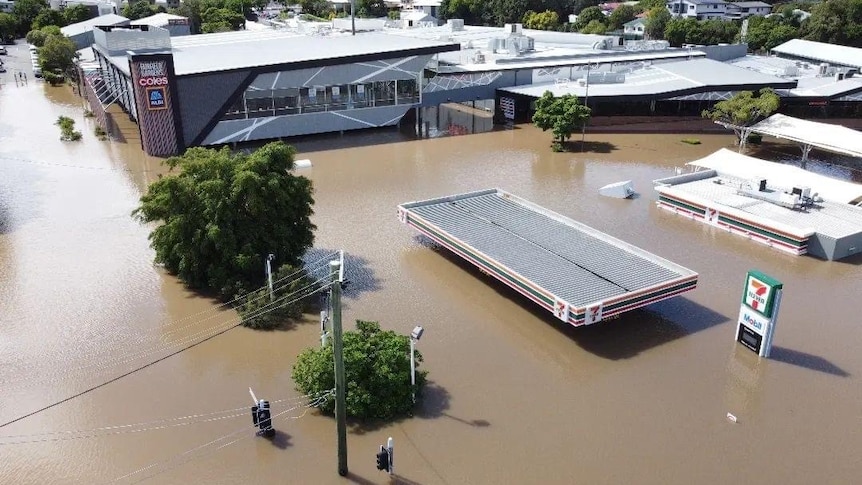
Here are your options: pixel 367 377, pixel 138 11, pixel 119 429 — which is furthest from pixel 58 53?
pixel 367 377


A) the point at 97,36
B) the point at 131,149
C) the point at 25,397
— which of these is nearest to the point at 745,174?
the point at 25,397

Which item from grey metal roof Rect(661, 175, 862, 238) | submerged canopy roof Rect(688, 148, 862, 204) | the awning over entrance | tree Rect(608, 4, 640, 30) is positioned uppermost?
tree Rect(608, 4, 640, 30)

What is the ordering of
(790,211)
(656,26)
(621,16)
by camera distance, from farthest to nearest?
(621,16), (656,26), (790,211)

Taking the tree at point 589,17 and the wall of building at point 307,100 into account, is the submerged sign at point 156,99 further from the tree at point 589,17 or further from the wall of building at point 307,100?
the tree at point 589,17

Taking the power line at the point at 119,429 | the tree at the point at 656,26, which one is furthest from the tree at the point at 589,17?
the power line at the point at 119,429

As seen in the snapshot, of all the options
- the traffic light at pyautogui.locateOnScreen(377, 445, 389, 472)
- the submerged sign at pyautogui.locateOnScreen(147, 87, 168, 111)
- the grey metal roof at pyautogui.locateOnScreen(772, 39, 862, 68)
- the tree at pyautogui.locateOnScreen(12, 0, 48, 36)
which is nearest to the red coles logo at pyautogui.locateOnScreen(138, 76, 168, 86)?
the submerged sign at pyautogui.locateOnScreen(147, 87, 168, 111)

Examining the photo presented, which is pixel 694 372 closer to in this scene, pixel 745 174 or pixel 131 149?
pixel 745 174

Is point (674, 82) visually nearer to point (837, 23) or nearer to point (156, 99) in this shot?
point (156, 99)

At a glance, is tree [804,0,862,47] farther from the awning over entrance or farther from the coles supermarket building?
the coles supermarket building
